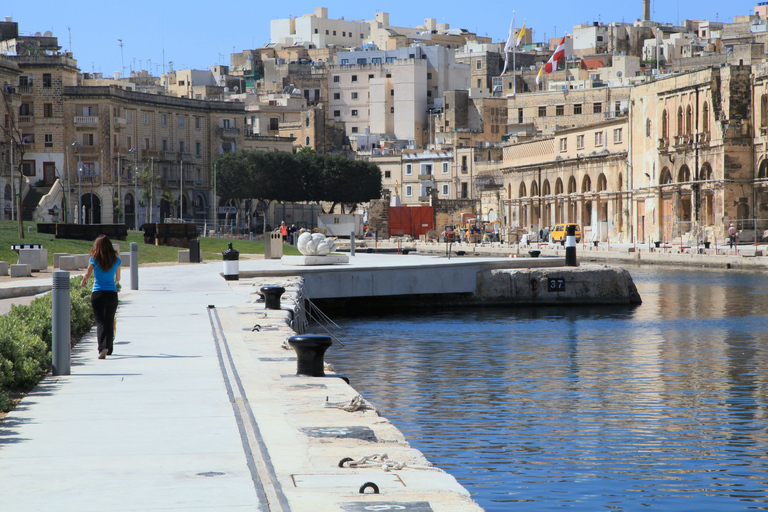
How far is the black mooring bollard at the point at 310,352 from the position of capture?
11.4 meters

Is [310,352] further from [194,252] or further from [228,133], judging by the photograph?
[228,133]

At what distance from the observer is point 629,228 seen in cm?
A: 7162

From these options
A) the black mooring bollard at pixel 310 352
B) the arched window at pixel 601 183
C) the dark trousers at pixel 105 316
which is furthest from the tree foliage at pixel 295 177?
the black mooring bollard at pixel 310 352

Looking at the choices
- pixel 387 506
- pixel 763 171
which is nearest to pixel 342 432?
pixel 387 506

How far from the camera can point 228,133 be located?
101m

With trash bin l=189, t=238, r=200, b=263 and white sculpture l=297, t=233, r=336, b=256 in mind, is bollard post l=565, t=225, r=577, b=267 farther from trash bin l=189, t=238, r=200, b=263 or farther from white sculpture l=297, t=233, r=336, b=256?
trash bin l=189, t=238, r=200, b=263

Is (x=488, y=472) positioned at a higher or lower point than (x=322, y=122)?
lower

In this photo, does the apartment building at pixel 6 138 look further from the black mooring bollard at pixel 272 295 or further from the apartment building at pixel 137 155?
the black mooring bollard at pixel 272 295

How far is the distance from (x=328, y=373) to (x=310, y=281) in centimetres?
1502

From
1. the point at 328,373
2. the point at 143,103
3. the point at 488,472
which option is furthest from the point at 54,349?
the point at 143,103

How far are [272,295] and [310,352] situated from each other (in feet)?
24.6

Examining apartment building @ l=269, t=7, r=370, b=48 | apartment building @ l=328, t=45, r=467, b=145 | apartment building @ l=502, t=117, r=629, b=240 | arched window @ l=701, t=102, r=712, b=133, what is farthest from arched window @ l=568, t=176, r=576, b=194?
apartment building @ l=269, t=7, r=370, b=48

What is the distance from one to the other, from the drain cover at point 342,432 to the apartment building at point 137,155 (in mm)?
74459

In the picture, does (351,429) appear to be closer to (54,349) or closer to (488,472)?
(488,472)
